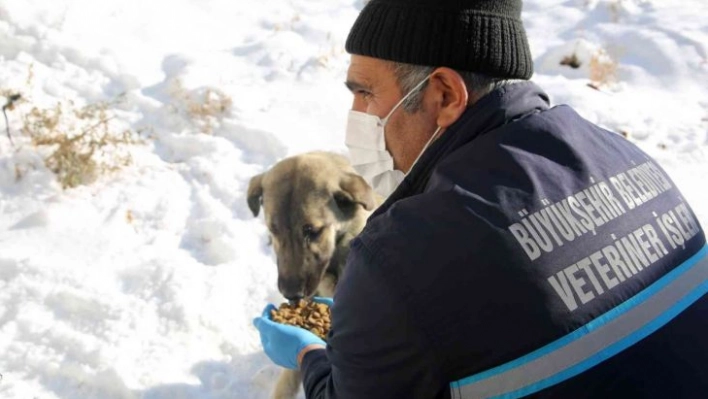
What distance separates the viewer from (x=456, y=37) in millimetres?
2428

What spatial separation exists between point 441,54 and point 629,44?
7.16 m

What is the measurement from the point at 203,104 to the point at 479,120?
191 inches

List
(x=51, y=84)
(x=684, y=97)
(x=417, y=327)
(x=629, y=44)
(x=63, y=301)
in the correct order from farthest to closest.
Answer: (x=629, y=44) → (x=684, y=97) → (x=51, y=84) → (x=63, y=301) → (x=417, y=327)

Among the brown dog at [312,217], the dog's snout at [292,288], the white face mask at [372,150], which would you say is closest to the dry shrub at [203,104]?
the brown dog at [312,217]

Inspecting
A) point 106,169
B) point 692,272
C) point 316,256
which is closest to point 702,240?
point 692,272

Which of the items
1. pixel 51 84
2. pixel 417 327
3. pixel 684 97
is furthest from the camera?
pixel 684 97

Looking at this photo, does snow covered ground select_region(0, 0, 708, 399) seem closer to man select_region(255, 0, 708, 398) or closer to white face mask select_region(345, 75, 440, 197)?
white face mask select_region(345, 75, 440, 197)

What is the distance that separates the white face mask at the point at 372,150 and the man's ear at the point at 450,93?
0.16m

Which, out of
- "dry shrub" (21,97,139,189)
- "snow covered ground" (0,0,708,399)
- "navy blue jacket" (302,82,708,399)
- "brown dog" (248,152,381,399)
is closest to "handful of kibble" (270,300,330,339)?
"brown dog" (248,152,381,399)

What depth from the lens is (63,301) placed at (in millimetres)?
4547

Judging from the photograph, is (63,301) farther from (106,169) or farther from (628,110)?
(628,110)

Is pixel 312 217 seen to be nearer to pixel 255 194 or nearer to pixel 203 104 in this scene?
pixel 255 194

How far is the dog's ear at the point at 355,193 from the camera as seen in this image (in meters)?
4.66


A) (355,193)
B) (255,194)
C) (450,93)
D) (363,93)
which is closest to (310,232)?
(355,193)
